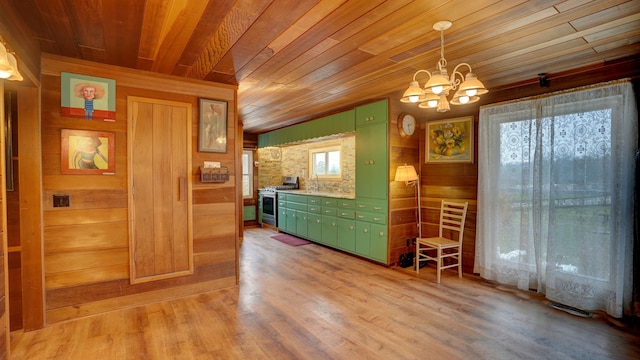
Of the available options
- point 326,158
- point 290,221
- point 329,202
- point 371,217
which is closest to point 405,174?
point 371,217

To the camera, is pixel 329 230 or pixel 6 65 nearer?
pixel 6 65

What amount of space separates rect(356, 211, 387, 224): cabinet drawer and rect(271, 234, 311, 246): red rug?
1.46 meters

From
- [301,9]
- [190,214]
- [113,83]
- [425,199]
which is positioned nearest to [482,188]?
[425,199]

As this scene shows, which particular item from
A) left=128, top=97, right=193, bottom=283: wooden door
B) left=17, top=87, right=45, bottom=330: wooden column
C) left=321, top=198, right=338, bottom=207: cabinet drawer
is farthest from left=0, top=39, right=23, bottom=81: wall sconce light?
left=321, top=198, right=338, bottom=207: cabinet drawer

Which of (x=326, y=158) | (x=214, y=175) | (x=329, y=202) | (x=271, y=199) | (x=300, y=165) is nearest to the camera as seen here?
(x=214, y=175)

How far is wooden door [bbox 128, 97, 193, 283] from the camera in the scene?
2.92m

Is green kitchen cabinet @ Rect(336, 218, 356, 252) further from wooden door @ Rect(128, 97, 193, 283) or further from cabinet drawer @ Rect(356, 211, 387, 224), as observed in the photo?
wooden door @ Rect(128, 97, 193, 283)

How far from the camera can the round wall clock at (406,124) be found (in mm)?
4180

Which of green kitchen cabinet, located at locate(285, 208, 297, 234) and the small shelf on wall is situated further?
green kitchen cabinet, located at locate(285, 208, 297, 234)

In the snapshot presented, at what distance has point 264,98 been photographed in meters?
4.16

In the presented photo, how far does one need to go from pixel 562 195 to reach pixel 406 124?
1928mm

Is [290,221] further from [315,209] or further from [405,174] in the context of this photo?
[405,174]

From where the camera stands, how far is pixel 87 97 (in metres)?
2.69

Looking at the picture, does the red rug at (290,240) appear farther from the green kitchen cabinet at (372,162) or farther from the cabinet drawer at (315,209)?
the green kitchen cabinet at (372,162)
